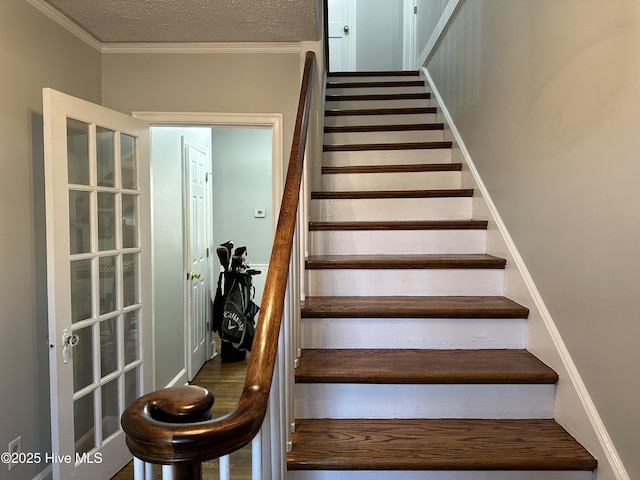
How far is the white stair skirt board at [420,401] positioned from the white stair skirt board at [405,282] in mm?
562

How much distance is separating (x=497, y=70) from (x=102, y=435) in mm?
2805

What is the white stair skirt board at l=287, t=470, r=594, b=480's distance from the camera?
137 centimetres

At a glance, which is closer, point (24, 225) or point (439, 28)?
point (24, 225)

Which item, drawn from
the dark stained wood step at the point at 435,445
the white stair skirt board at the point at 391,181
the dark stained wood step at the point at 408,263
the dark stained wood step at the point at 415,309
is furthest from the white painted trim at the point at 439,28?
the dark stained wood step at the point at 435,445

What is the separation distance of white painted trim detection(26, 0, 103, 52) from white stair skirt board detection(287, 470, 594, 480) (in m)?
2.34

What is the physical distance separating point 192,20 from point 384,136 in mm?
1578

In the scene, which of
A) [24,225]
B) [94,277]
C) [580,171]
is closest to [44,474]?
[94,277]

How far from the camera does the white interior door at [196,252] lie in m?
3.52

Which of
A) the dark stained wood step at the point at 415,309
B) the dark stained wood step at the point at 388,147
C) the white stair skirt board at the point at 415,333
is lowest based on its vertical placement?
the white stair skirt board at the point at 415,333

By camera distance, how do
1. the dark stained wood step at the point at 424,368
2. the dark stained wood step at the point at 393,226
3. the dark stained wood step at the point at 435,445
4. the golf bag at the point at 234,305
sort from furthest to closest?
the golf bag at the point at 234,305 < the dark stained wood step at the point at 393,226 < the dark stained wood step at the point at 424,368 < the dark stained wood step at the point at 435,445

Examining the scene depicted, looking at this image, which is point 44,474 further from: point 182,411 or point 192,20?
point 192,20

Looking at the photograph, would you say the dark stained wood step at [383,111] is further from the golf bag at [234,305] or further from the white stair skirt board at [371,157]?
the golf bag at [234,305]

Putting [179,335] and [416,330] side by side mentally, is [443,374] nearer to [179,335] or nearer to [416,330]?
[416,330]

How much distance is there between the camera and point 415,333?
1.83 metres
